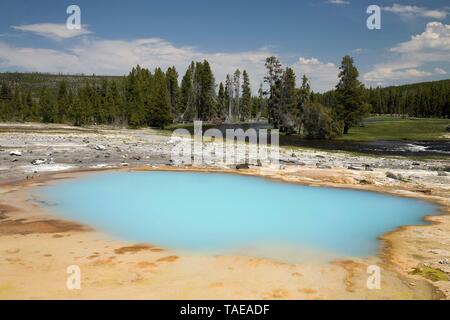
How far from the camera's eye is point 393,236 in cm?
1274

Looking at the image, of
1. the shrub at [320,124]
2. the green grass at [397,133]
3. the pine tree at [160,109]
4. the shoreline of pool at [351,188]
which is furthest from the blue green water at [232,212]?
the pine tree at [160,109]

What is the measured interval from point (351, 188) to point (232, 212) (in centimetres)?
841

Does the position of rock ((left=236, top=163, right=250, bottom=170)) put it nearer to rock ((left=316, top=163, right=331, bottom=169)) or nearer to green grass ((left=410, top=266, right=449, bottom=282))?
rock ((left=316, top=163, right=331, bottom=169))

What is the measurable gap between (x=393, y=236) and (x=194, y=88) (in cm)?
9995

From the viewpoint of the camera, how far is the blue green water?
11.8 m

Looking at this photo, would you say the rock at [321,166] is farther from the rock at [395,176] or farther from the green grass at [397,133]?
the green grass at [397,133]

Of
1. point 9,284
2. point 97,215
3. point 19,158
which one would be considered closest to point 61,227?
point 97,215

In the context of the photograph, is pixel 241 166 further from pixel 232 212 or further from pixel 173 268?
pixel 173 268

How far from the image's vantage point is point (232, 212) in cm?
1580

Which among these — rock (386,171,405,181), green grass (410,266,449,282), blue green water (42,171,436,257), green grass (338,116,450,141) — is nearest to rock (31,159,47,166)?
blue green water (42,171,436,257)

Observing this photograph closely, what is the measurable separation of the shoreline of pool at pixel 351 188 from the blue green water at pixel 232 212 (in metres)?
0.54

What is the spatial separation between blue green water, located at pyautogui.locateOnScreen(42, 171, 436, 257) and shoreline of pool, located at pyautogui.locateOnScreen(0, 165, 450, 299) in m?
0.54

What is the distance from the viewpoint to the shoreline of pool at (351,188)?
32.4 ft
